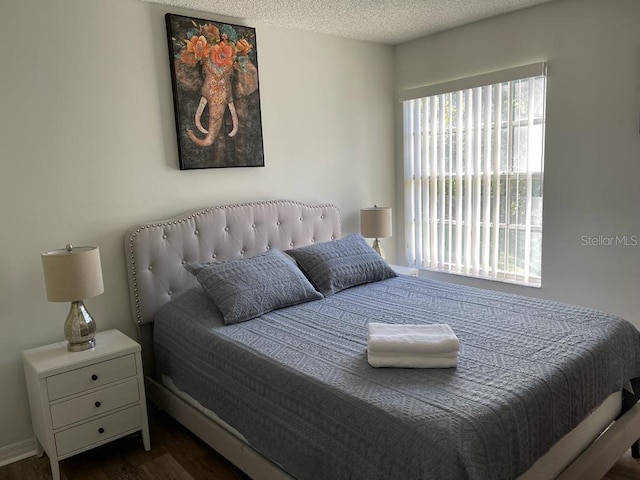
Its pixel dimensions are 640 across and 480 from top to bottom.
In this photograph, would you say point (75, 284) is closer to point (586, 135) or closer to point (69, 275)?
point (69, 275)

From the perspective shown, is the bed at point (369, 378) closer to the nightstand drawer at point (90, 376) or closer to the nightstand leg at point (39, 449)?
the nightstand drawer at point (90, 376)

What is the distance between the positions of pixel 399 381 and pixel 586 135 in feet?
7.68

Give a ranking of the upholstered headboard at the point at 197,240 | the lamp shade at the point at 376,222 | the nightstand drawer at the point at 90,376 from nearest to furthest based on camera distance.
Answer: the nightstand drawer at the point at 90,376 < the upholstered headboard at the point at 197,240 < the lamp shade at the point at 376,222

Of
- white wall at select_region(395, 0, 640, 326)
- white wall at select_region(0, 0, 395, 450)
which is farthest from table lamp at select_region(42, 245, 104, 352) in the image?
white wall at select_region(395, 0, 640, 326)

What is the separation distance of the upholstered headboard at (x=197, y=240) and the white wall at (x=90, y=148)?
12 cm

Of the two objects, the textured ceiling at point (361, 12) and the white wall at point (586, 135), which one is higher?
the textured ceiling at point (361, 12)

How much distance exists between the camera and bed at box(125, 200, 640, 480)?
1.51 meters

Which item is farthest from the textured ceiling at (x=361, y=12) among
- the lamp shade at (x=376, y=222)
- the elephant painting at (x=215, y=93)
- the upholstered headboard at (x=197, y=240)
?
the lamp shade at (x=376, y=222)

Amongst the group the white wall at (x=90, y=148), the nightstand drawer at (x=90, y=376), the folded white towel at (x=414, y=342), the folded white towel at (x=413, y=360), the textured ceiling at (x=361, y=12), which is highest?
the textured ceiling at (x=361, y=12)

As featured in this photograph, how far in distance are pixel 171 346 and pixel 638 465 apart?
2358 mm

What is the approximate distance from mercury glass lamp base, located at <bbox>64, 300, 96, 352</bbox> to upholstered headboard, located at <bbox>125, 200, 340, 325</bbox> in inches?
15.0

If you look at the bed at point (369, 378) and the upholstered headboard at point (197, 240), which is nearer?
the bed at point (369, 378)

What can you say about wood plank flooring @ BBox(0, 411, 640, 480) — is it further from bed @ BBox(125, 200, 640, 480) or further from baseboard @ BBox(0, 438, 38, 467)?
bed @ BBox(125, 200, 640, 480)

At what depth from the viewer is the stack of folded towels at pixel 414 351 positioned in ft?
5.94
